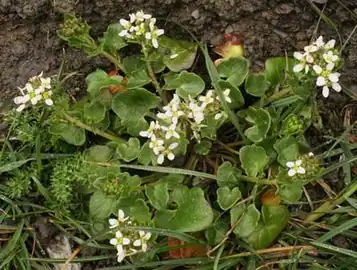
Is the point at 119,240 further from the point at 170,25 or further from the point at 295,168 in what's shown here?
the point at 170,25

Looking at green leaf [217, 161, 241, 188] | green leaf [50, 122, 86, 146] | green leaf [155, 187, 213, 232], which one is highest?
green leaf [50, 122, 86, 146]

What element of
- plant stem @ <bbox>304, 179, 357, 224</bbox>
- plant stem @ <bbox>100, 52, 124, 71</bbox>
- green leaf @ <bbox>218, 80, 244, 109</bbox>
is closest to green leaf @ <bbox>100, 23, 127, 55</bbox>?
plant stem @ <bbox>100, 52, 124, 71</bbox>

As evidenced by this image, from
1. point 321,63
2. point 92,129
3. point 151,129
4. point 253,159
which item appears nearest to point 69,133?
point 92,129

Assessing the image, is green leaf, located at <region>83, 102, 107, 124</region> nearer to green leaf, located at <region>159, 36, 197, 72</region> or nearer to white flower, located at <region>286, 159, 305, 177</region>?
green leaf, located at <region>159, 36, 197, 72</region>

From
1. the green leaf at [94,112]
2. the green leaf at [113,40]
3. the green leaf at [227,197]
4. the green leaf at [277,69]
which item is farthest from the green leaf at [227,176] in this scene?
the green leaf at [113,40]

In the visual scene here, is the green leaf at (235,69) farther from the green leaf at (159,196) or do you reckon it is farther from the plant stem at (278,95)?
the green leaf at (159,196)
